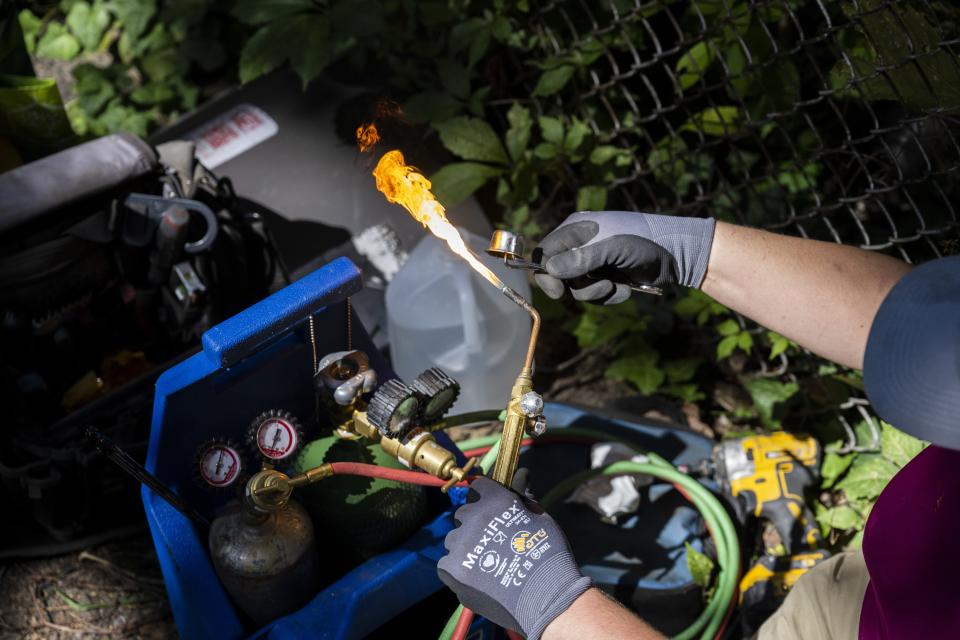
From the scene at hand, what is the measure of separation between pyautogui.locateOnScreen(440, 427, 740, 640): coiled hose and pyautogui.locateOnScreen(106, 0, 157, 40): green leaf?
213 centimetres

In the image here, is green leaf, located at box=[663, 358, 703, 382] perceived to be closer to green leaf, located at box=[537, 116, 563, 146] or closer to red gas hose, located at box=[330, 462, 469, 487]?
green leaf, located at box=[537, 116, 563, 146]

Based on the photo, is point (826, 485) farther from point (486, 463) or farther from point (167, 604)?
point (167, 604)

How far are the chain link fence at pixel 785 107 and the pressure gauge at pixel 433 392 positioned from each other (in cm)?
120

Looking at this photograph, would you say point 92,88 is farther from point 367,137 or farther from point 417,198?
point 417,198

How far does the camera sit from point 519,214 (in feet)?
8.87

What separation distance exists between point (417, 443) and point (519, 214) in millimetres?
1481

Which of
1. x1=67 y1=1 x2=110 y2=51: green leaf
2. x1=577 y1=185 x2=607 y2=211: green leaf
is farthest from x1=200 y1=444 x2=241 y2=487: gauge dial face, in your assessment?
x1=67 y1=1 x2=110 y2=51: green leaf

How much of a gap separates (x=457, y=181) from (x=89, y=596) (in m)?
1.42

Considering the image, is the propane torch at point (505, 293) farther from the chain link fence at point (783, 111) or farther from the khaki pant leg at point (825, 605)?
the chain link fence at point (783, 111)

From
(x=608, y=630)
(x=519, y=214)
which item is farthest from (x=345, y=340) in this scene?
(x=519, y=214)

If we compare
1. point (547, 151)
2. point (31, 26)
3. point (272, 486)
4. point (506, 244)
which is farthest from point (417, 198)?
point (31, 26)

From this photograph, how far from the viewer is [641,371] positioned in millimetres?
2447

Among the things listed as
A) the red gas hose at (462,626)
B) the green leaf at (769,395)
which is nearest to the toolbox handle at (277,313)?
the red gas hose at (462,626)

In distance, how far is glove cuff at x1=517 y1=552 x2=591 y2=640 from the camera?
1299 mm
